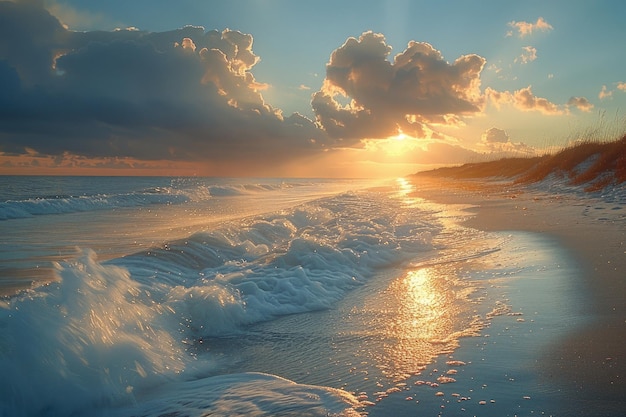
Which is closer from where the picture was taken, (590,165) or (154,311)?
(154,311)

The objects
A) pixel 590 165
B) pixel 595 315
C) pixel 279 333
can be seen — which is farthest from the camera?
pixel 590 165

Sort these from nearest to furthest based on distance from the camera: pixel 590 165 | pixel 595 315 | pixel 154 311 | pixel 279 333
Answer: pixel 595 315 → pixel 279 333 → pixel 154 311 → pixel 590 165

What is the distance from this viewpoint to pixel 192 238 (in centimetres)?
955

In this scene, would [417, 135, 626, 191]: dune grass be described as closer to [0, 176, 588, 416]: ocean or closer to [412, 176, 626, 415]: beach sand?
[412, 176, 626, 415]: beach sand

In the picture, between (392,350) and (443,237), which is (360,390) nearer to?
(392,350)

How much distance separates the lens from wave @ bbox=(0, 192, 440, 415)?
3.26m

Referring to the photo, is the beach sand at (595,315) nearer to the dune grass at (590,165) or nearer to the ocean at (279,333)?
the ocean at (279,333)

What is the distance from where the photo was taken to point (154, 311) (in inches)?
197

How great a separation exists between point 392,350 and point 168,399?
6.14ft

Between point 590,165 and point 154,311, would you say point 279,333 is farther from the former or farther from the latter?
point 590,165

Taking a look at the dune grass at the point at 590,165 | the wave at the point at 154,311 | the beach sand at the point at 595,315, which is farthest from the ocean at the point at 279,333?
the dune grass at the point at 590,165

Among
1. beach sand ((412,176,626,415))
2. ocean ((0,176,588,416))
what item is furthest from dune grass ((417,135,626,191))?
ocean ((0,176,588,416))

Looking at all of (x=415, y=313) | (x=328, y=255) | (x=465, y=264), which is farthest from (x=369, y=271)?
(x=415, y=313)

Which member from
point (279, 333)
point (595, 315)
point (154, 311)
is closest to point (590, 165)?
point (595, 315)
